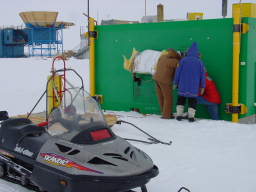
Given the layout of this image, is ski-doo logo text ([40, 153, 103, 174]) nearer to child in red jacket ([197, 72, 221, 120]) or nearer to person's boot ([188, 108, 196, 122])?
person's boot ([188, 108, 196, 122])

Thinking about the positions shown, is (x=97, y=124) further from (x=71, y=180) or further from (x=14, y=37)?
(x=14, y=37)

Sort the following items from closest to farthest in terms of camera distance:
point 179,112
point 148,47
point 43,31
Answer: point 179,112 → point 148,47 → point 43,31

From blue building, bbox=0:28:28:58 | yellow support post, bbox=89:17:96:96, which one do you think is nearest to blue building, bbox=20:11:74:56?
blue building, bbox=0:28:28:58

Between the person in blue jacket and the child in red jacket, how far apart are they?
7.6 inches

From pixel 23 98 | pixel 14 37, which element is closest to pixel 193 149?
pixel 23 98

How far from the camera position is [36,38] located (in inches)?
1235

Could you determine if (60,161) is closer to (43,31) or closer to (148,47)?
(148,47)

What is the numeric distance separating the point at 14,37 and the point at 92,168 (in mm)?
31735

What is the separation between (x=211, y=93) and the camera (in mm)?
7148

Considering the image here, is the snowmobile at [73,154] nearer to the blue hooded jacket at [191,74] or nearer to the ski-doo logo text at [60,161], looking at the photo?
the ski-doo logo text at [60,161]

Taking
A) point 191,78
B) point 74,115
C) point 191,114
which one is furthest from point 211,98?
point 74,115

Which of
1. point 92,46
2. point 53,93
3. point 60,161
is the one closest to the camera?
point 60,161

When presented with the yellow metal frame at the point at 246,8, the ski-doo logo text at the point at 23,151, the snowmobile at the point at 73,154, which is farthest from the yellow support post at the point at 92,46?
the ski-doo logo text at the point at 23,151

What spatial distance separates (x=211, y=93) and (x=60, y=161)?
4.62 meters
